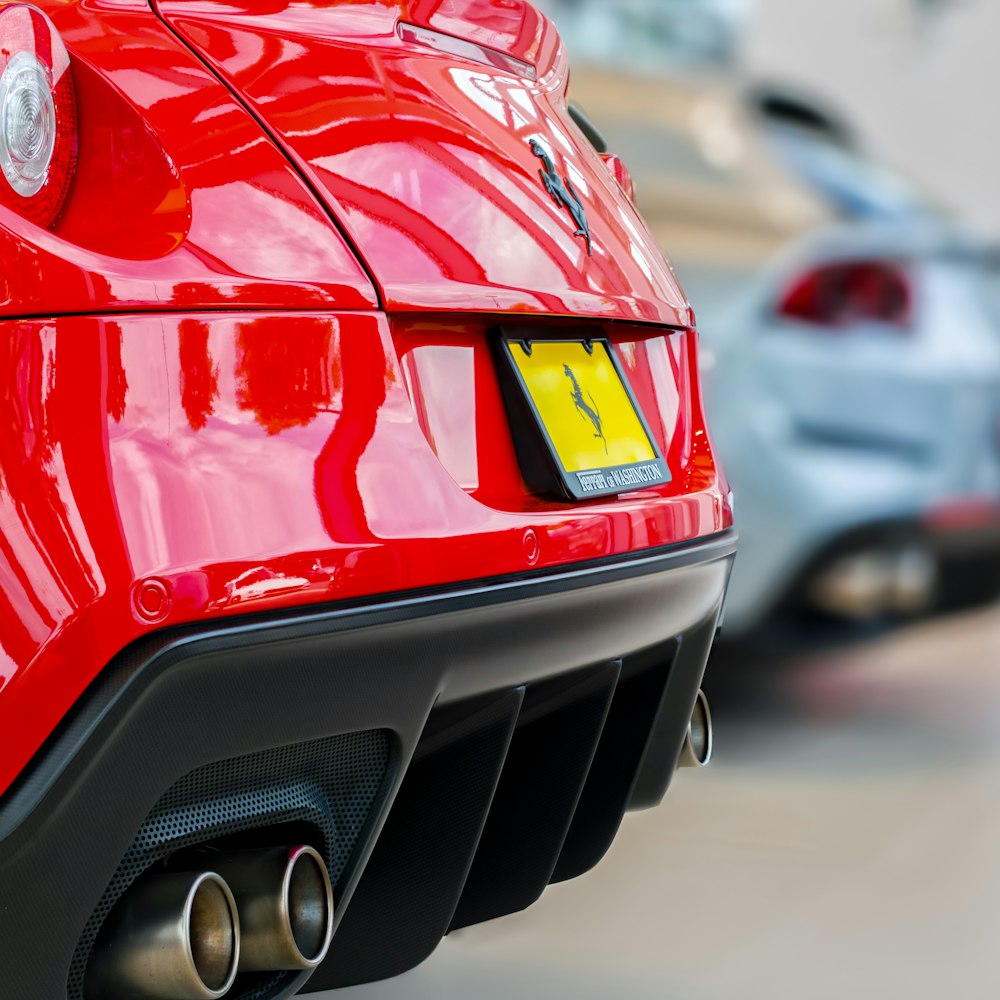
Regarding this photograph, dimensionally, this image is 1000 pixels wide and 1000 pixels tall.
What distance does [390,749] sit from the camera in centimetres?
147

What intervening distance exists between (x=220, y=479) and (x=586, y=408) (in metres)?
0.51

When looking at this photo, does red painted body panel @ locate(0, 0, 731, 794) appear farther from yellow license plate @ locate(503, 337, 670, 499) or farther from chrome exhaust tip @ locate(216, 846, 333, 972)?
chrome exhaust tip @ locate(216, 846, 333, 972)

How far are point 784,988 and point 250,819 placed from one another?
1.40m

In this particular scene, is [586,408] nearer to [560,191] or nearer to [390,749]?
[560,191]

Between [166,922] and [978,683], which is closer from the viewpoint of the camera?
[166,922]

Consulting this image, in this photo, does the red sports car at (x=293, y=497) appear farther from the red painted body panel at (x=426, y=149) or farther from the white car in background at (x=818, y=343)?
the white car in background at (x=818, y=343)

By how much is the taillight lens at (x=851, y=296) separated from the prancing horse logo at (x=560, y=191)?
212 cm

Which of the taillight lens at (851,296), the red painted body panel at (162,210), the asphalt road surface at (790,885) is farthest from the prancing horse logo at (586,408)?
the taillight lens at (851,296)

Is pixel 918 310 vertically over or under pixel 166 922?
over

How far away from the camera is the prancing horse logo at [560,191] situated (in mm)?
1759

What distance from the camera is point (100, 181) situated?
1362 millimetres

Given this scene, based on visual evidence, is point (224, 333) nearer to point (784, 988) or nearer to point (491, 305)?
point (491, 305)

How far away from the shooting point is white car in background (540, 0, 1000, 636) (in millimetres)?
3816

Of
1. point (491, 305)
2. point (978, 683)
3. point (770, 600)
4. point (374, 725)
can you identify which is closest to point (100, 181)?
point (491, 305)
